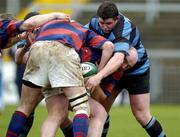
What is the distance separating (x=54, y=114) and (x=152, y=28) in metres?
15.9

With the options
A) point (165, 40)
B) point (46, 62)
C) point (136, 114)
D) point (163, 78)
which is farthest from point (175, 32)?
point (46, 62)

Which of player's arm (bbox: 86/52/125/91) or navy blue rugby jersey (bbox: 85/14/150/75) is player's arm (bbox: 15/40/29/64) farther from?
player's arm (bbox: 86/52/125/91)

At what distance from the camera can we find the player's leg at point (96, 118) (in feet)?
26.9

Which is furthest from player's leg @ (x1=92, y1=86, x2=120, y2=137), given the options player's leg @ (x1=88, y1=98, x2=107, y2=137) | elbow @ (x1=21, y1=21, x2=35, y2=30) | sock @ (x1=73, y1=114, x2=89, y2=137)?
elbow @ (x1=21, y1=21, x2=35, y2=30)

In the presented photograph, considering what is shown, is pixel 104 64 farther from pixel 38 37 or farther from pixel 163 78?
pixel 163 78

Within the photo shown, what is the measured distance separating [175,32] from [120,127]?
1104 cm

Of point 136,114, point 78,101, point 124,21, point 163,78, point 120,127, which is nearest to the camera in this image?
point 78,101

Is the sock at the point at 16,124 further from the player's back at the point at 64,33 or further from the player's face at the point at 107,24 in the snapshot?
the player's face at the point at 107,24

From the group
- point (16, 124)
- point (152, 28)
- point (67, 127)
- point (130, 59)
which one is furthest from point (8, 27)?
point (152, 28)

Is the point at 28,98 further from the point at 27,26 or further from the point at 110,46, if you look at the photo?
the point at 110,46

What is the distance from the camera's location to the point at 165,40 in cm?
2370

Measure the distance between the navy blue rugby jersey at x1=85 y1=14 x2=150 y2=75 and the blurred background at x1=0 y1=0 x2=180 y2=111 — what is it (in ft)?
38.9

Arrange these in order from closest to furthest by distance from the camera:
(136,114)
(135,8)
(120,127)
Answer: (136,114), (120,127), (135,8)

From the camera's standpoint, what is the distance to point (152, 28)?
23.7 m
